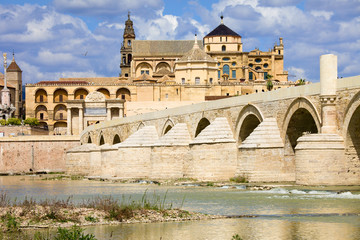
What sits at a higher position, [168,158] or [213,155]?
[213,155]

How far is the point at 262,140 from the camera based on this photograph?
33.7 metres

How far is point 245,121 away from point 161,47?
3475 inches

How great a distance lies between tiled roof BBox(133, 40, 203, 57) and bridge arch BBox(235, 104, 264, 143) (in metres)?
86.2

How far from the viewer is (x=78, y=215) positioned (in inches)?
772

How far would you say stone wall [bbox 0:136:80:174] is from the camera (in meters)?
74.1

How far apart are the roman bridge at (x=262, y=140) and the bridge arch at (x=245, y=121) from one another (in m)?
0.05

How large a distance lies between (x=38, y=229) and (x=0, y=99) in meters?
108

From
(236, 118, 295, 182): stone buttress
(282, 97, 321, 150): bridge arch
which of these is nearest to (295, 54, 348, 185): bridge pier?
(282, 97, 321, 150): bridge arch

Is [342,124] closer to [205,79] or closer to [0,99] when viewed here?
[205,79]

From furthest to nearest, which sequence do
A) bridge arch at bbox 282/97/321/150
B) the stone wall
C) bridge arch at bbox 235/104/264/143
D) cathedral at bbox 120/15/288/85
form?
cathedral at bbox 120/15/288/85, the stone wall, bridge arch at bbox 235/104/264/143, bridge arch at bbox 282/97/321/150

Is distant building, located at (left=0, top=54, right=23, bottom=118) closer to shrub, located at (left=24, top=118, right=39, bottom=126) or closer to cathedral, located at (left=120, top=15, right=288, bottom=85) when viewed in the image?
shrub, located at (left=24, top=118, right=39, bottom=126)

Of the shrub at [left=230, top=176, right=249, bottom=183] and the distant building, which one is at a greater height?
the distant building

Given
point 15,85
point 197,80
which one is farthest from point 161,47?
point 15,85

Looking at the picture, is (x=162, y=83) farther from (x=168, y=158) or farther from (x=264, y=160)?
(x=264, y=160)
